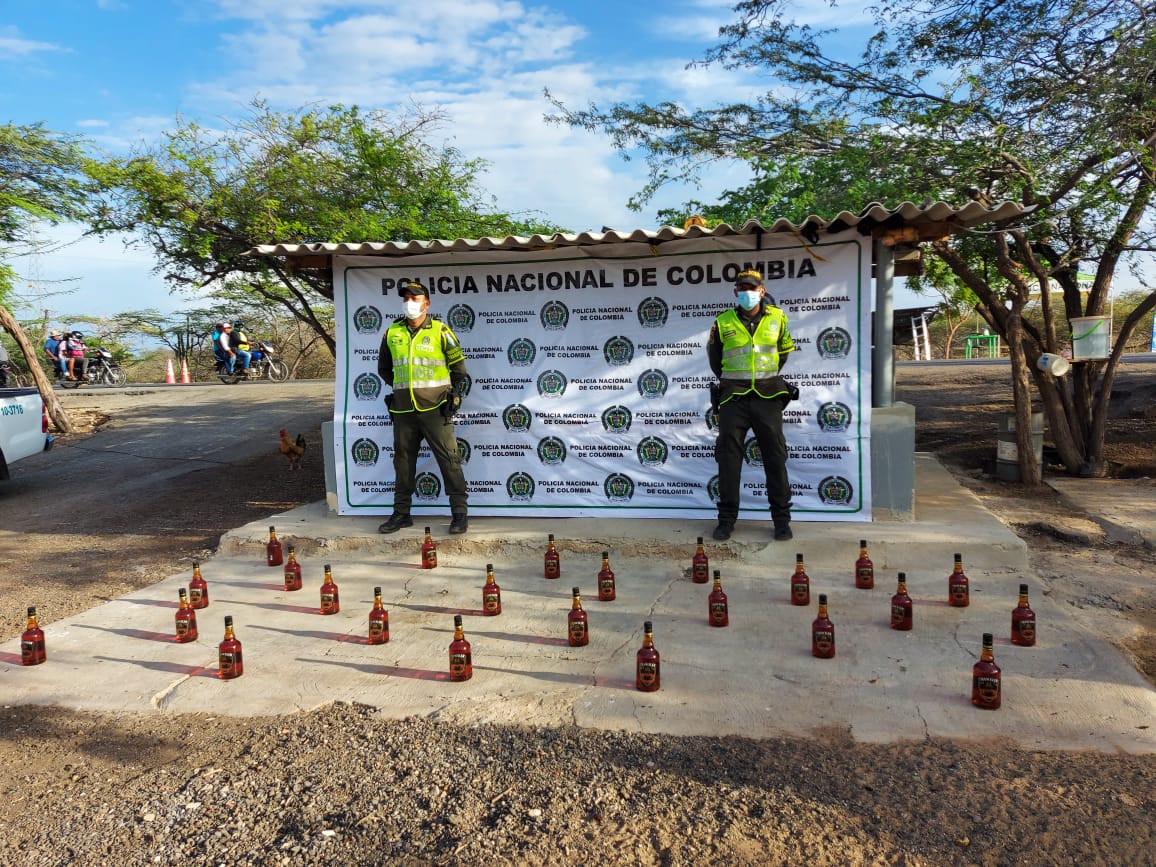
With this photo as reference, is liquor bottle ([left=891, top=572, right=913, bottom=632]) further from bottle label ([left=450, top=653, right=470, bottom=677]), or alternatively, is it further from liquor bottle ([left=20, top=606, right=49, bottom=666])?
liquor bottle ([left=20, top=606, right=49, bottom=666])

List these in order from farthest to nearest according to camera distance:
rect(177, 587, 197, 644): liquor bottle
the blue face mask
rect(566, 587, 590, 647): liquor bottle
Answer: the blue face mask < rect(177, 587, 197, 644): liquor bottle < rect(566, 587, 590, 647): liquor bottle

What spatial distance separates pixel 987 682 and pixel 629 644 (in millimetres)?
2024

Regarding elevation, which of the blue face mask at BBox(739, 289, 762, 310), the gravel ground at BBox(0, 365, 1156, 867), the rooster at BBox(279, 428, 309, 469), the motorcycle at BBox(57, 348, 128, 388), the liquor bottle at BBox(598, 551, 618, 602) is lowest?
the gravel ground at BBox(0, 365, 1156, 867)

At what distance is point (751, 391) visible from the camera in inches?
253

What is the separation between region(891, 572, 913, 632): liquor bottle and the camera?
4902 millimetres

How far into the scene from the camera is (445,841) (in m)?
2.98

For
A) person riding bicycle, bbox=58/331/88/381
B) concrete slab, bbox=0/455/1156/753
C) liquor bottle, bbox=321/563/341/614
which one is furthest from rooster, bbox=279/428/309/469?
person riding bicycle, bbox=58/331/88/381

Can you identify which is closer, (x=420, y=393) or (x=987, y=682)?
(x=987, y=682)

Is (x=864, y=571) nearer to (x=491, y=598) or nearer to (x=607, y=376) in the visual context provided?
(x=491, y=598)

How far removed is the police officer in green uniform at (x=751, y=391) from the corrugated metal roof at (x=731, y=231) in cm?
56

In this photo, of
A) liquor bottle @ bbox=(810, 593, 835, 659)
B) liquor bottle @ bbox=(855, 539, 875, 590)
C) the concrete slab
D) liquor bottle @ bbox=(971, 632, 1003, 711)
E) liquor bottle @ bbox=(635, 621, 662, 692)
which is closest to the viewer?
liquor bottle @ bbox=(971, 632, 1003, 711)

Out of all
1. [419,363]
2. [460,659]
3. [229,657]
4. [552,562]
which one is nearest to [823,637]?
[460,659]

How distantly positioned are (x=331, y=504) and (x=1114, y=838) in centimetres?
690

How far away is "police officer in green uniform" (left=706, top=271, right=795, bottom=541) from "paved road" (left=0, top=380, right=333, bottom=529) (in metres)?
8.20
